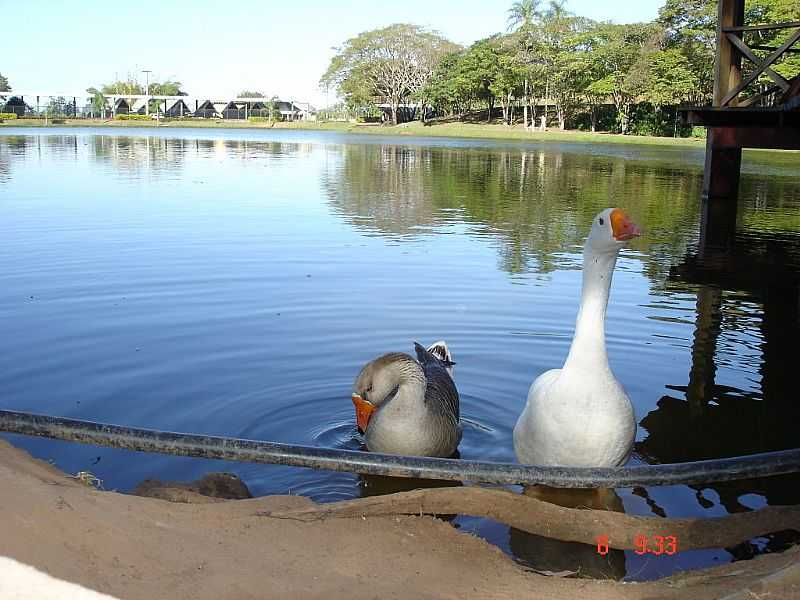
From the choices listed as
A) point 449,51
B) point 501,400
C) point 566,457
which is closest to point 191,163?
point 501,400

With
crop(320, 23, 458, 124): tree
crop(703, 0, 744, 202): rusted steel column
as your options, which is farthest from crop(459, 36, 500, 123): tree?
crop(703, 0, 744, 202): rusted steel column

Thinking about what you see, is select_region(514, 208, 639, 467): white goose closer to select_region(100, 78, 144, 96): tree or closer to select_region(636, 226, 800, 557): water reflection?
select_region(636, 226, 800, 557): water reflection

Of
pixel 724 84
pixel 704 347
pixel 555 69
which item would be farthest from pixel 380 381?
pixel 555 69

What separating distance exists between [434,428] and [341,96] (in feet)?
394

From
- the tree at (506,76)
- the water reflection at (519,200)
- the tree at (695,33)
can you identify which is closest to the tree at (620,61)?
the tree at (695,33)

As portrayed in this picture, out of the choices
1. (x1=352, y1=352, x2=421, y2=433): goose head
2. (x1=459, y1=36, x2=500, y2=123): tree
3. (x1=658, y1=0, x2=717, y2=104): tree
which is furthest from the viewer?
(x1=459, y1=36, x2=500, y2=123): tree

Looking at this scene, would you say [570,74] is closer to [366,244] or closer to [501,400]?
[366,244]

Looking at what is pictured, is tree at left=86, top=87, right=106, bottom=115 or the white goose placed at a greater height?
tree at left=86, top=87, right=106, bottom=115

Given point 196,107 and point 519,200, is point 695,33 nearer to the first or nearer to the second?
point 519,200

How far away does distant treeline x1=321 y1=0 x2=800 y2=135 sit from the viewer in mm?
65750

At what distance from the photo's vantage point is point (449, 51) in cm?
10988

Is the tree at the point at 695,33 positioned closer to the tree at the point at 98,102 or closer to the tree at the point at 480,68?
the tree at the point at 480,68
